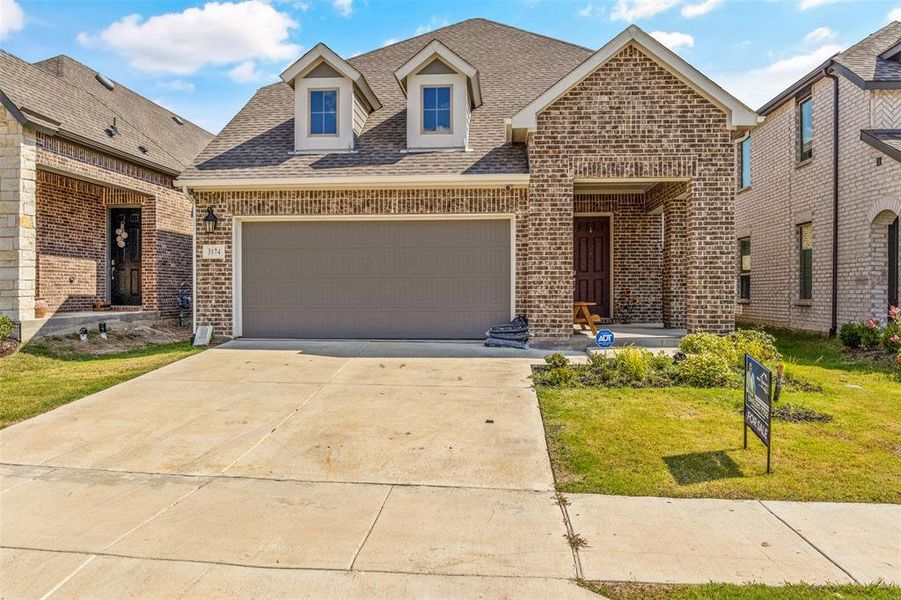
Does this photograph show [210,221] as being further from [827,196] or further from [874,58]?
[874,58]

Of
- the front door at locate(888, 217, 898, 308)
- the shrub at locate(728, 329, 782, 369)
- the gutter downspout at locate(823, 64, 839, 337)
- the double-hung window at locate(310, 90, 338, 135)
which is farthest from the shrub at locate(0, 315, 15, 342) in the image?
the front door at locate(888, 217, 898, 308)

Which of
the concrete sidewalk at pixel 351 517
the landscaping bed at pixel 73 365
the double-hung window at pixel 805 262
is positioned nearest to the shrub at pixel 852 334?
the double-hung window at pixel 805 262

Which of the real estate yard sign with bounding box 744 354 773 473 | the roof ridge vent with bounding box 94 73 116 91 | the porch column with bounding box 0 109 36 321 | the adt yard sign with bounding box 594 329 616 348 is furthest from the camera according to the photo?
the roof ridge vent with bounding box 94 73 116 91

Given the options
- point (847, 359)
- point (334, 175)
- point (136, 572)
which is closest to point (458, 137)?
point (334, 175)

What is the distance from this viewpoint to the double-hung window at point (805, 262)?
529 inches

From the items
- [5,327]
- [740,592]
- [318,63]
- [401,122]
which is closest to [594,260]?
[401,122]

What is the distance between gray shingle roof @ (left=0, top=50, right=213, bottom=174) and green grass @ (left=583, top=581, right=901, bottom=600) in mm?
12620

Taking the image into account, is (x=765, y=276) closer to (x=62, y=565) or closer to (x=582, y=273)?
(x=582, y=273)

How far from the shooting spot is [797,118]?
45.2 ft

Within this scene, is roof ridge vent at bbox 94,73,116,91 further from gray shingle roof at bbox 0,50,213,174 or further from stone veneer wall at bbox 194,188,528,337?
stone veneer wall at bbox 194,188,528,337

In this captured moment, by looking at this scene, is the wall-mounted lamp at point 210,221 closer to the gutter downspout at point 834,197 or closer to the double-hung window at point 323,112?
the double-hung window at point 323,112

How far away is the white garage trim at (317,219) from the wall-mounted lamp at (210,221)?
360mm

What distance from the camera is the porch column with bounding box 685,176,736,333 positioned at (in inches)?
402

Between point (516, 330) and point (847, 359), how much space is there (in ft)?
19.2
